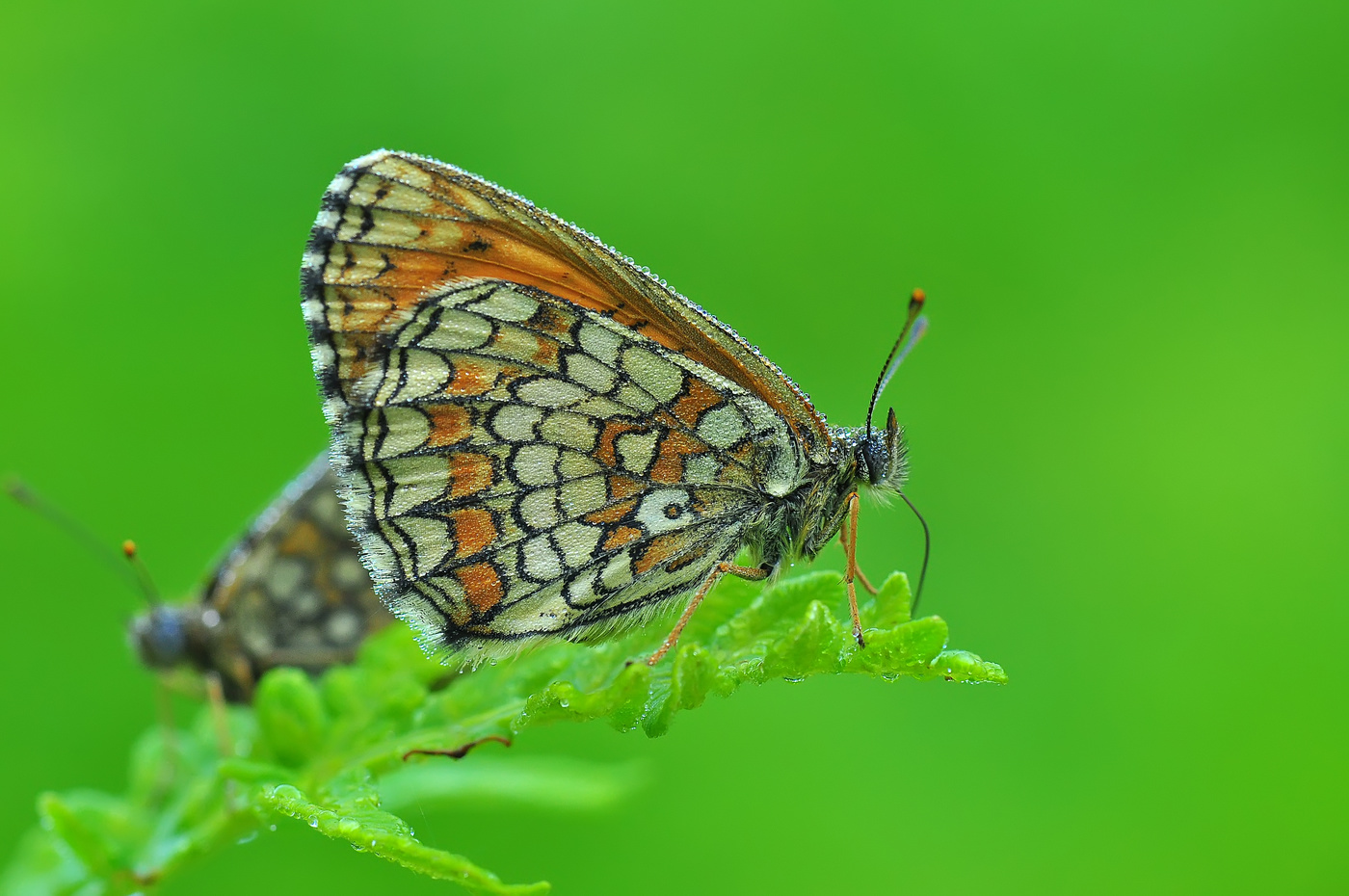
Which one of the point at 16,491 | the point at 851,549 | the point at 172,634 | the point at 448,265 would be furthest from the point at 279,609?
the point at 851,549

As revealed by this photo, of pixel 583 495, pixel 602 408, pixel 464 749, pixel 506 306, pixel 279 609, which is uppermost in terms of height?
pixel 506 306

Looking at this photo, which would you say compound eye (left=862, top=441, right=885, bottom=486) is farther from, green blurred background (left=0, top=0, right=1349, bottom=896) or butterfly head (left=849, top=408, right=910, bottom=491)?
green blurred background (left=0, top=0, right=1349, bottom=896)

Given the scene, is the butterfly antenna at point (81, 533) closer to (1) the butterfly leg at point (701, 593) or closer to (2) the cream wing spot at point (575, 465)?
(2) the cream wing spot at point (575, 465)

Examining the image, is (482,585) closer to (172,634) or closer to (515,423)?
(515,423)

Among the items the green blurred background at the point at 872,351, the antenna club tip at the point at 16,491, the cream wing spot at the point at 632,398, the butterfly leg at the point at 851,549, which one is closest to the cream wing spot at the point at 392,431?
the cream wing spot at the point at 632,398

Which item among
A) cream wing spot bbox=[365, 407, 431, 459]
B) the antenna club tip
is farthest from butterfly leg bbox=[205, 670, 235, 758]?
cream wing spot bbox=[365, 407, 431, 459]

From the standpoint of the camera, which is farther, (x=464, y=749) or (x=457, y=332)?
(x=457, y=332)

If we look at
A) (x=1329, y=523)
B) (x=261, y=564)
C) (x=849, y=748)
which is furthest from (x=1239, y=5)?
(x=261, y=564)
